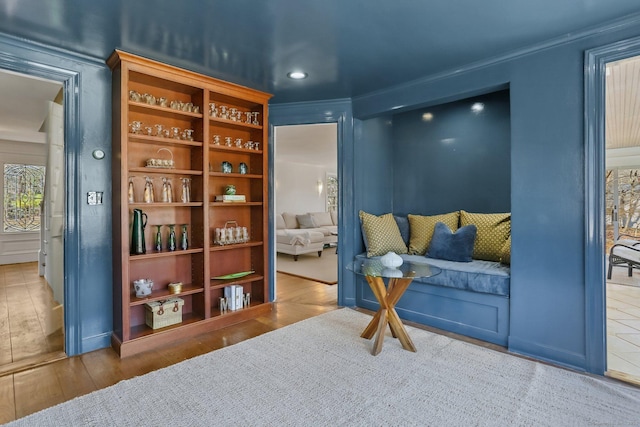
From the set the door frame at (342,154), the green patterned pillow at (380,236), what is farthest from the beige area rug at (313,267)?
the green patterned pillow at (380,236)

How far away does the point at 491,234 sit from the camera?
3.32 metres

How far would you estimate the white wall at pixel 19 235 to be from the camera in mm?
6203

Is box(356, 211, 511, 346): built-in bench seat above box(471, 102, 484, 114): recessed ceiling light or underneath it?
underneath

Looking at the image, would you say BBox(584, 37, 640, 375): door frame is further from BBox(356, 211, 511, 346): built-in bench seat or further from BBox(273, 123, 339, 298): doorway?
BBox(273, 123, 339, 298): doorway

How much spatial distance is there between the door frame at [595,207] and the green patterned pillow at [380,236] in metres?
1.71

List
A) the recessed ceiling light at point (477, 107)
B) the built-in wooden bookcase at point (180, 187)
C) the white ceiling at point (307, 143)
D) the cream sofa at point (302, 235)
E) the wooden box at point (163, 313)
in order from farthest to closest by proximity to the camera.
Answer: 1. the cream sofa at point (302, 235)
2. the white ceiling at point (307, 143)
3. the recessed ceiling light at point (477, 107)
4. the wooden box at point (163, 313)
5. the built-in wooden bookcase at point (180, 187)

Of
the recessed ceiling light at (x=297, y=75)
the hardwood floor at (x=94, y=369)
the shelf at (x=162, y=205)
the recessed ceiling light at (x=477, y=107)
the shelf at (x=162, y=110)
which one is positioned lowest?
the hardwood floor at (x=94, y=369)

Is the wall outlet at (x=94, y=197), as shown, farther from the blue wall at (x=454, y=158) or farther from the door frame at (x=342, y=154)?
the blue wall at (x=454, y=158)

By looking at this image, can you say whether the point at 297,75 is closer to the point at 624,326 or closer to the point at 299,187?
the point at 624,326

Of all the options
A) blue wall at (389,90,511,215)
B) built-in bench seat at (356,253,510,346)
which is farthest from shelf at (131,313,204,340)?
blue wall at (389,90,511,215)

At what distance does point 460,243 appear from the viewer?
10.6ft

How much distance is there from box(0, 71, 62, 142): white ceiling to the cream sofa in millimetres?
4306

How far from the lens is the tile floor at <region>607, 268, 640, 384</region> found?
8.02ft

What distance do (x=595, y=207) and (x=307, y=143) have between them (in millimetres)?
5153
